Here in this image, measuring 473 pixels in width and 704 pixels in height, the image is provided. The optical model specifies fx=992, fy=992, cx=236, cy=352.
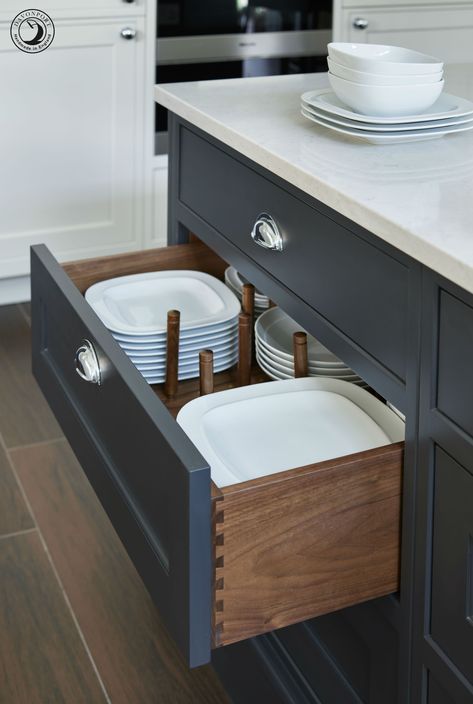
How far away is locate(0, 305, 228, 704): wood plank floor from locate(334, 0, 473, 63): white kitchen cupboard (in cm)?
174

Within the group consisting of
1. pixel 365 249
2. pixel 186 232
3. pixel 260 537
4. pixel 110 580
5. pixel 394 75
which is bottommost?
pixel 110 580

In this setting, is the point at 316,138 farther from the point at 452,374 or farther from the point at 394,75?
the point at 452,374

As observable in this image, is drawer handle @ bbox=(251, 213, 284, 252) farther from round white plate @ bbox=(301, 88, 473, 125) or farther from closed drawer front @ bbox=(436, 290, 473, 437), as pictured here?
closed drawer front @ bbox=(436, 290, 473, 437)

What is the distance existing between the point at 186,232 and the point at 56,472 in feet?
2.53

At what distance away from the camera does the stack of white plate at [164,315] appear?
1506 millimetres

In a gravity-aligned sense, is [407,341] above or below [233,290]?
above

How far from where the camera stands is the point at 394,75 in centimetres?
119

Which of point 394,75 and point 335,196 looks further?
point 394,75

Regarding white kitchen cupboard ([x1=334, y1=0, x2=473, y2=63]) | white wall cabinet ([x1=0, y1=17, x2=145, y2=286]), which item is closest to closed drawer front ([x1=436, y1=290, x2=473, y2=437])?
white wall cabinet ([x1=0, y1=17, x2=145, y2=286])

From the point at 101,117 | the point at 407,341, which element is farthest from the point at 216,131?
the point at 101,117

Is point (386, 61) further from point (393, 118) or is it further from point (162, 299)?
point (162, 299)

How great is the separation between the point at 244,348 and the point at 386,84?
0.47 metres

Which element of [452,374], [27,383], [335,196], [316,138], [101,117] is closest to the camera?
[452,374]

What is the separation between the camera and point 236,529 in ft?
3.24
